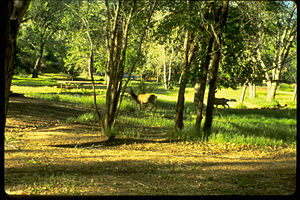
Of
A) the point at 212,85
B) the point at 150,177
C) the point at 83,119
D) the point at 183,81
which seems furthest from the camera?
the point at 83,119

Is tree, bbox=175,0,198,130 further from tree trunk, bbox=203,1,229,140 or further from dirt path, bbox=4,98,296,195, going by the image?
dirt path, bbox=4,98,296,195

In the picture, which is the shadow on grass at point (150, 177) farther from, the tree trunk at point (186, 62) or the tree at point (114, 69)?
the tree trunk at point (186, 62)

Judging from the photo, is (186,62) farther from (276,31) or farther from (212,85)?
(276,31)

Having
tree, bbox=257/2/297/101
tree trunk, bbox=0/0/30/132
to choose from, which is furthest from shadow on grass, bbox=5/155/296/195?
tree, bbox=257/2/297/101

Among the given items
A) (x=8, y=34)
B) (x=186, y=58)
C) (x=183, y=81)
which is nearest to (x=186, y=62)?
(x=186, y=58)

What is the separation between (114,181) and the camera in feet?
10.9

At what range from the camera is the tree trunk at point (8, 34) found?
2533mm

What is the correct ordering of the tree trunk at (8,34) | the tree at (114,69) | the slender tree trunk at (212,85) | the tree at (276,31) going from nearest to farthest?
the tree trunk at (8,34) < the tree at (276,31) < the tree at (114,69) < the slender tree trunk at (212,85)

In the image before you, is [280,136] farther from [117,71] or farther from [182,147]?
[117,71]

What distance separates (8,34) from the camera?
8.38ft

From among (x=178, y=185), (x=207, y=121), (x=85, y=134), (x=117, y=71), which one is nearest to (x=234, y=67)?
(x=207, y=121)

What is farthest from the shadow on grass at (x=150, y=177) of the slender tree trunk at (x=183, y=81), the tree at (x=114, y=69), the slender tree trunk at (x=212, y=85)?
the slender tree trunk at (x=183, y=81)

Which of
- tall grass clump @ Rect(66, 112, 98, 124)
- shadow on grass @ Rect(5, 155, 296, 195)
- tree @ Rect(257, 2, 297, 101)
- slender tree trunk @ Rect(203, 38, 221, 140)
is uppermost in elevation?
tree @ Rect(257, 2, 297, 101)

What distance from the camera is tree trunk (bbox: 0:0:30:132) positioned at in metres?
2.53
